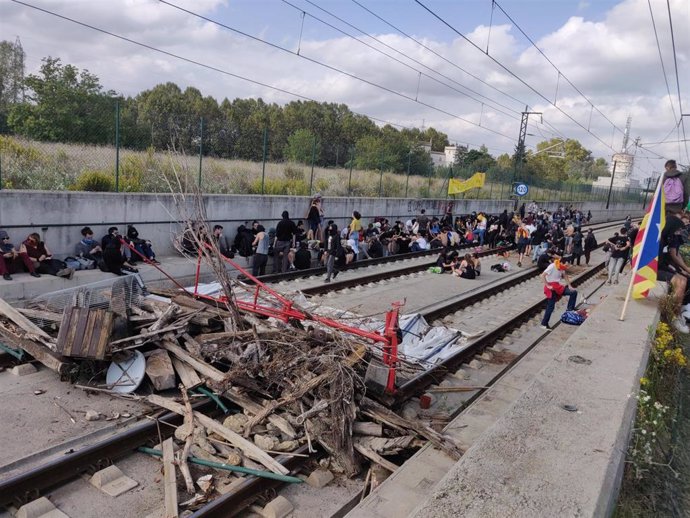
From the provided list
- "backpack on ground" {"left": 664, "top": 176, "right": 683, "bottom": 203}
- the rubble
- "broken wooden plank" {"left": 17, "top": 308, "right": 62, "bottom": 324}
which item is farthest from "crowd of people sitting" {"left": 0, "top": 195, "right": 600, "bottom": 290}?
"backpack on ground" {"left": 664, "top": 176, "right": 683, "bottom": 203}

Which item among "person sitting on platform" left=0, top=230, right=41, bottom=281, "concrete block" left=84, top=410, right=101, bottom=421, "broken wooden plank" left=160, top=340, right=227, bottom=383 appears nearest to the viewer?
"concrete block" left=84, top=410, right=101, bottom=421

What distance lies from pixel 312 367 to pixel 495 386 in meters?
3.03

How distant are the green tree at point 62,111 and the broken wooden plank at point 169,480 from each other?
410 inches

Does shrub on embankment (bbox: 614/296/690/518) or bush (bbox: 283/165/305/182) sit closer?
shrub on embankment (bbox: 614/296/690/518)

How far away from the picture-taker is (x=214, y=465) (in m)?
4.91

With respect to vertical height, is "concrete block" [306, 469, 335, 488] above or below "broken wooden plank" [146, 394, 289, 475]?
below

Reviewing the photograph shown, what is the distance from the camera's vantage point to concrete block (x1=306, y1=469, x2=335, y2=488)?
4.94 metres

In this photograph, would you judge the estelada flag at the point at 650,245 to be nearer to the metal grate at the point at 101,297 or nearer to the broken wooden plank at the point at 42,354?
the metal grate at the point at 101,297

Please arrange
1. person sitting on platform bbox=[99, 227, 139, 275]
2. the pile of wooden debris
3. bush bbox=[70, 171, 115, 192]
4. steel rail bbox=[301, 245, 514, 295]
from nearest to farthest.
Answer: the pile of wooden debris
person sitting on platform bbox=[99, 227, 139, 275]
steel rail bbox=[301, 245, 514, 295]
bush bbox=[70, 171, 115, 192]

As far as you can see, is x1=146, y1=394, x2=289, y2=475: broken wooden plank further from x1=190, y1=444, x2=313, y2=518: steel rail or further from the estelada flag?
the estelada flag

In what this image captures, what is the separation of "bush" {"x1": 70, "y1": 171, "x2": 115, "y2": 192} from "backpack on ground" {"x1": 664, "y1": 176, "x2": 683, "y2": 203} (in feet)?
45.9

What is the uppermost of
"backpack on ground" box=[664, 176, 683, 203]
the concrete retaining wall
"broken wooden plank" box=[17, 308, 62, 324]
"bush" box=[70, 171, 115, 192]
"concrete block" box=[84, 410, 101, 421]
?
"backpack on ground" box=[664, 176, 683, 203]

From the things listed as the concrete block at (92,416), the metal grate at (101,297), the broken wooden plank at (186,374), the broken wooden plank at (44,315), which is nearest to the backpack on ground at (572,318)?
the broken wooden plank at (186,374)

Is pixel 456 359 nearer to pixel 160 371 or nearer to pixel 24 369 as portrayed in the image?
pixel 160 371
